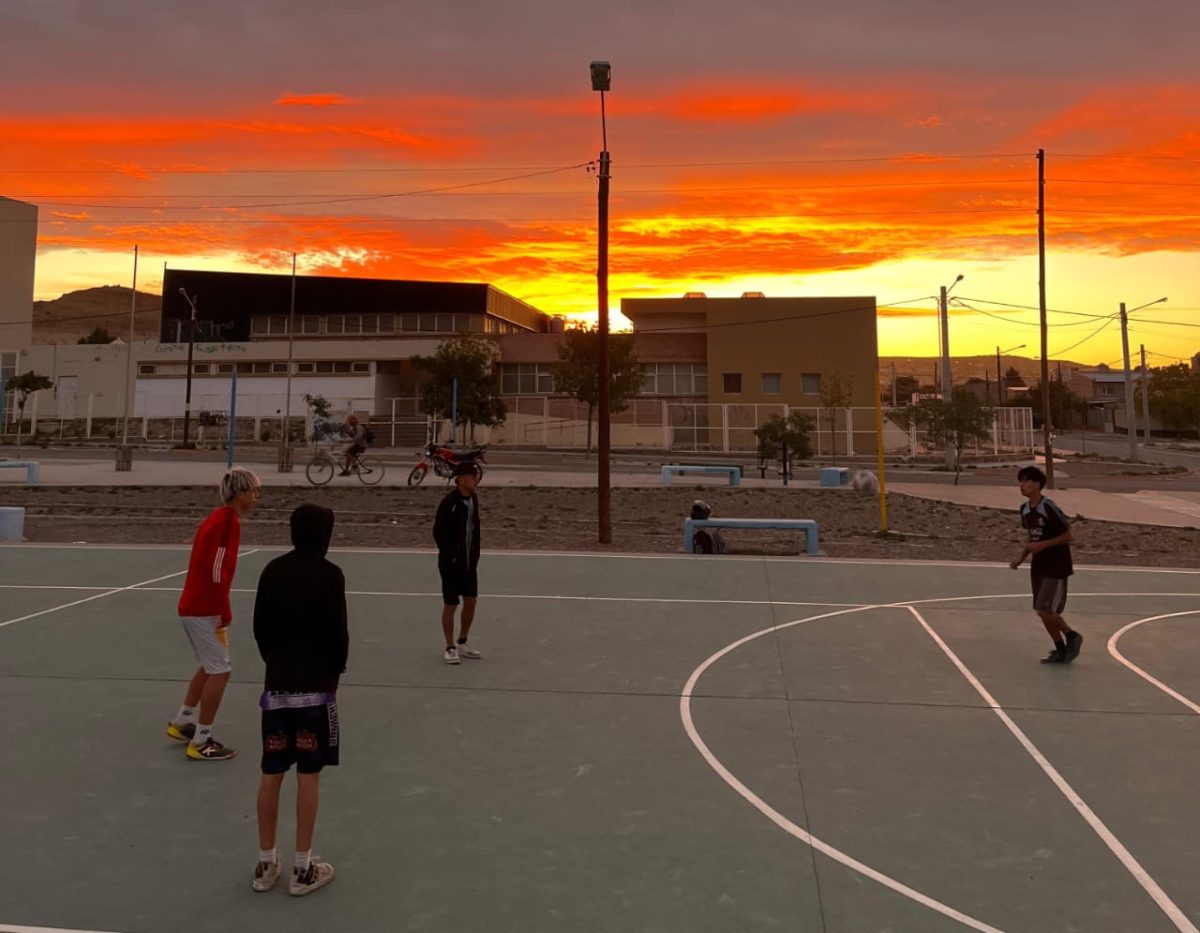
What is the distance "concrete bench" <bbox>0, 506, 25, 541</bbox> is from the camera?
→ 56.2 ft

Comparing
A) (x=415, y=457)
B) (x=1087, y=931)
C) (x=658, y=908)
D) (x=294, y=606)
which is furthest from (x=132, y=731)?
(x=415, y=457)

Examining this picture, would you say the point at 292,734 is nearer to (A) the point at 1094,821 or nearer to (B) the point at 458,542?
(B) the point at 458,542

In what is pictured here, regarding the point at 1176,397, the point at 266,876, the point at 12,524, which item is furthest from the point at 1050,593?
the point at 1176,397

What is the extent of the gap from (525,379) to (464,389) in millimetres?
13229

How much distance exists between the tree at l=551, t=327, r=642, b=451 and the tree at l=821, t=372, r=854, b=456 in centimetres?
1150

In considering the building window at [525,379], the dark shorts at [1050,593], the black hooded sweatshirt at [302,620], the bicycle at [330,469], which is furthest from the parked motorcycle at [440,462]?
the building window at [525,379]

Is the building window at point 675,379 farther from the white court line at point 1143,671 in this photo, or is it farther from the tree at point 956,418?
the white court line at point 1143,671

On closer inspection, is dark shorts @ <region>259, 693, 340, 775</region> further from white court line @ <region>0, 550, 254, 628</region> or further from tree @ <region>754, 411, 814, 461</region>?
tree @ <region>754, 411, 814, 461</region>

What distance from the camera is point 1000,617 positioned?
1077 cm

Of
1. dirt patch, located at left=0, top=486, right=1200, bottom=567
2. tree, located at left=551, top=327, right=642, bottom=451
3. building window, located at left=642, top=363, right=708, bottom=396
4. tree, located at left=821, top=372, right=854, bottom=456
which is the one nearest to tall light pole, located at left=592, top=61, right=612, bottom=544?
dirt patch, located at left=0, top=486, right=1200, bottom=567

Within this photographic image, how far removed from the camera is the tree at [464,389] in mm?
56531

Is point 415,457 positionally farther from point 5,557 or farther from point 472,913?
point 472,913

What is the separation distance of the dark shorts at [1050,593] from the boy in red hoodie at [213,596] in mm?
7040

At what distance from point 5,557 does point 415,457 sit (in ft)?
106
